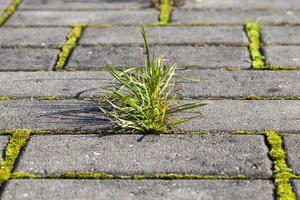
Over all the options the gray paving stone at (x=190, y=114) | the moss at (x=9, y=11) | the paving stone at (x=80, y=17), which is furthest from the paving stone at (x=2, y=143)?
the moss at (x=9, y=11)

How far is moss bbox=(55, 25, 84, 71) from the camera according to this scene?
4127 millimetres

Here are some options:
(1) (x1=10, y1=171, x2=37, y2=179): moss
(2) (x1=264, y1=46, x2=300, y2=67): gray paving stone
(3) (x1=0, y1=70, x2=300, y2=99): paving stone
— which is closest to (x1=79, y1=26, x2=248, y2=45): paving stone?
(2) (x1=264, y1=46, x2=300, y2=67): gray paving stone

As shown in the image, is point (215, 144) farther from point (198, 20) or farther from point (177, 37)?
point (198, 20)

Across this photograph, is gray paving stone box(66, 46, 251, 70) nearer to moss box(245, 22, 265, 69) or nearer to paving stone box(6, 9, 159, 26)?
moss box(245, 22, 265, 69)

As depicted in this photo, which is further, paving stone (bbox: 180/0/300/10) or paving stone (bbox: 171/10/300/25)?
paving stone (bbox: 180/0/300/10)

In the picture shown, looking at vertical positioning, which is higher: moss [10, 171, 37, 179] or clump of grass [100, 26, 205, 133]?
clump of grass [100, 26, 205, 133]

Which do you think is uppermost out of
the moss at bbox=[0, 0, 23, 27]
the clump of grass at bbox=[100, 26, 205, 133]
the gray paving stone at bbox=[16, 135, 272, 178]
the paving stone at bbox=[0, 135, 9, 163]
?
the moss at bbox=[0, 0, 23, 27]

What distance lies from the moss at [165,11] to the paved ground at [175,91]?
3 centimetres

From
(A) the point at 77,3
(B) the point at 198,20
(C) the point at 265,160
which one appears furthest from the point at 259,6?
(C) the point at 265,160

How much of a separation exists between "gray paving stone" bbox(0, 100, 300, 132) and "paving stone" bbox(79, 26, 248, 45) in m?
1.02

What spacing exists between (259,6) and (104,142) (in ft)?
8.51

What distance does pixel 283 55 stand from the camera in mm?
4207

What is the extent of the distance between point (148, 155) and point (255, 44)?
1688 millimetres

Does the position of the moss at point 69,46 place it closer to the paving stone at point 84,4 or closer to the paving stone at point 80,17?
the paving stone at point 80,17
